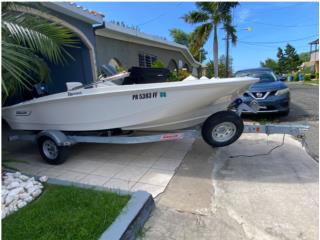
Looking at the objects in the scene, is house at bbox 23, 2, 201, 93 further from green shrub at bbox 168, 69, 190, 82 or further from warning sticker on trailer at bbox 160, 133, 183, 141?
warning sticker on trailer at bbox 160, 133, 183, 141

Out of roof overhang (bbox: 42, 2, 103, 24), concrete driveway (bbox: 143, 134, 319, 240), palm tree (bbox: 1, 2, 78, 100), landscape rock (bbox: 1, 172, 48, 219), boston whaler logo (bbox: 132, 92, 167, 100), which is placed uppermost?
roof overhang (bbox: 42, 2, 103, 24)

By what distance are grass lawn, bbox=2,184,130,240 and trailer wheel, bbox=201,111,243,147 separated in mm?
1570

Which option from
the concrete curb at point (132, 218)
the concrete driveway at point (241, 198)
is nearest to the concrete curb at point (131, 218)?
the concrete curb at point (132, 218)

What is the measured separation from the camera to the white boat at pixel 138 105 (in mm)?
3061

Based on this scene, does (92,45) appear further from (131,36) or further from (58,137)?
(58,137)

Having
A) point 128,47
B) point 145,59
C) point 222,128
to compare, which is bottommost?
point 222,128

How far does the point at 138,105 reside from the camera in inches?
128

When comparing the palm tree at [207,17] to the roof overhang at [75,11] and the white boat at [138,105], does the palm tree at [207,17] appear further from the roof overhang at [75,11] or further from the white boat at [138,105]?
the white boat at [138,105]

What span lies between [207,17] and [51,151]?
13.1 m

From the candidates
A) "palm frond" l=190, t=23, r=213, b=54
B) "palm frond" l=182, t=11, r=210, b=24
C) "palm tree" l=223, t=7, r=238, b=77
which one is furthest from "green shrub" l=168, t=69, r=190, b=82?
"palm tree" l=223, t=7, r=238, b=77

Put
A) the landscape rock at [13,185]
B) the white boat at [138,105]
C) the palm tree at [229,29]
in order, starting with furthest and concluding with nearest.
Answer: the palm tree at [229,29] < the white boat at [138,105] < the landscape rock at [13,185]

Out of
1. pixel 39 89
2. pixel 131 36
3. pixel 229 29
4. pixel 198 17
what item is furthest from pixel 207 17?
pixel 39 89

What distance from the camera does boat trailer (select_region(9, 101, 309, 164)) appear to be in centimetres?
333

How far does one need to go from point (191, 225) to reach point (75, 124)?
2.67 m
